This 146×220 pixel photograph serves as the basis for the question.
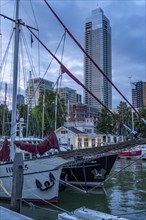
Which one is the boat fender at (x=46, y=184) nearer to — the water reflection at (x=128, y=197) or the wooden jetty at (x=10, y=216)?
the water reflection at (x=128, y=197)

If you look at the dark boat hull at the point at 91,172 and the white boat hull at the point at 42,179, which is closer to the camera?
the white boat hull at the point at 42,179

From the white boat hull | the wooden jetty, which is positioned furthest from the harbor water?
the wooden jetty

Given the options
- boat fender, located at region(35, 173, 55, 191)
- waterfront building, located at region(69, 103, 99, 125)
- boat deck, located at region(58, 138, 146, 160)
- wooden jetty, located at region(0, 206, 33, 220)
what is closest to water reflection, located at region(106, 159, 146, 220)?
boat deck, located at region(58, 138, 146, 160)

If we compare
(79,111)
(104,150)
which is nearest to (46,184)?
(104,150)

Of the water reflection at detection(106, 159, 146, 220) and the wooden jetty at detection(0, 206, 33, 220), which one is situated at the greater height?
the wooden jetty at detection(0, 206, 33, 220)

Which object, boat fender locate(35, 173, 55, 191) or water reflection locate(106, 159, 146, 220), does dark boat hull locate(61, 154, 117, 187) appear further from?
boat fender locate(35, 173, 55, 191)

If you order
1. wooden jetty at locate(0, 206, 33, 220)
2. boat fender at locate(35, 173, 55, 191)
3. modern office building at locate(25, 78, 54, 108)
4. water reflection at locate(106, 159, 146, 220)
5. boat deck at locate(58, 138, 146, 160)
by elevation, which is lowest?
water reflection at locate(106, 159, 146, 220)

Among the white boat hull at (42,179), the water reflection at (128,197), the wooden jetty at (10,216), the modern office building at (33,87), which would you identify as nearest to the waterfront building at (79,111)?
the modern office building at (33,87)

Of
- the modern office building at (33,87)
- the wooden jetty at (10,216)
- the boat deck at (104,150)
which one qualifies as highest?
the modern office building at (33,87)

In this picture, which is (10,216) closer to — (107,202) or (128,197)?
(107,202)

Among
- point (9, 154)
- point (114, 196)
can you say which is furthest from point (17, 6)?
point (114, 196)

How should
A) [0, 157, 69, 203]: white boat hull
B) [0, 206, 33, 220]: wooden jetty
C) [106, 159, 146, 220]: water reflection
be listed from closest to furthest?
[0, 206, 33, 220]: wooden jetty → [106, 159, 146, 220]: water reflection → [0, 157, 69, 203]: white boat hull

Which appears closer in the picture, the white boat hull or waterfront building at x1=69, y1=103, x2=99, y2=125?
the white boat hull

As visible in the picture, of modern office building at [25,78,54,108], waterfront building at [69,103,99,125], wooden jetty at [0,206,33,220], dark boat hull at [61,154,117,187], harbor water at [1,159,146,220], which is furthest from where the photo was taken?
waterfront building at [69,103,99,125]
